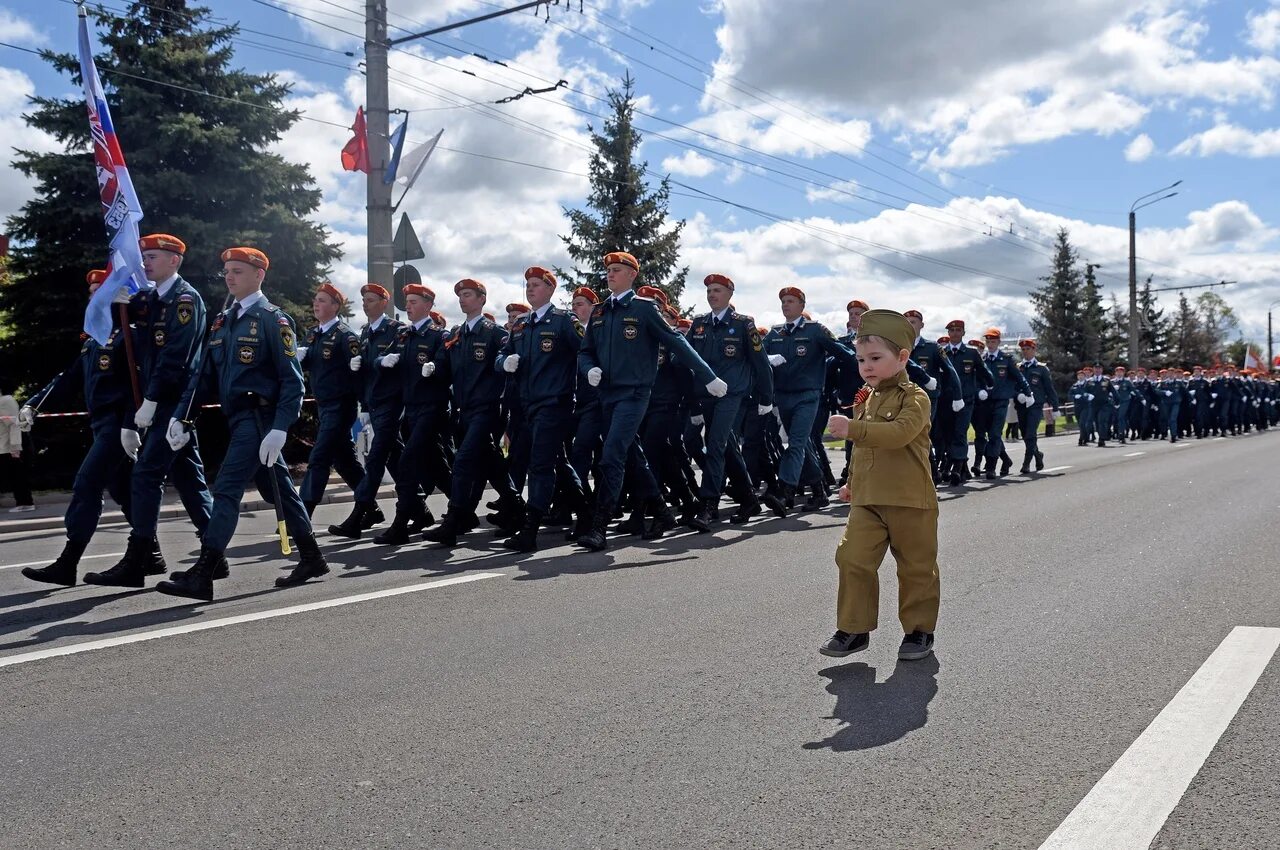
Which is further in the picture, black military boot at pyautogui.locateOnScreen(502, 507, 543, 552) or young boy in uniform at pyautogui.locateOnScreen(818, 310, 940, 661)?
black military boot at pyautogui.locateOnScreen(502, 507, 543, 552)

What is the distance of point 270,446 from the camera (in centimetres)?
677

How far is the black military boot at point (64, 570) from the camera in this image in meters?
6.98

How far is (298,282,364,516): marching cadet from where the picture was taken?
960cm

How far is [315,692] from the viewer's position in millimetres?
4602

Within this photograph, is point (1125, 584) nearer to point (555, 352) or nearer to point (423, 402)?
point (555, 352)

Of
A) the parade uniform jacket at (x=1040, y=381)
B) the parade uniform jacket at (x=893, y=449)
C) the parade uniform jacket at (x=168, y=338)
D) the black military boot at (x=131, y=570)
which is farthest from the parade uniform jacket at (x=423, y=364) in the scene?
the parade uniform jacket at (x=1040, y=381)

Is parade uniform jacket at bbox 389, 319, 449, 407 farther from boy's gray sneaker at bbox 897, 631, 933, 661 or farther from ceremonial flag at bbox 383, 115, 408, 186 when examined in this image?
ceremonial flag at bbox 383, 115, 408, 186

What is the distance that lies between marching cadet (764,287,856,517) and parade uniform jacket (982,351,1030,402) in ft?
16.7

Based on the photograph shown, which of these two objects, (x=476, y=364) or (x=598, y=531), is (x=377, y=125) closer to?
(x=476, y=364)

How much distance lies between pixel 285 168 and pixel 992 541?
1419 centimetres

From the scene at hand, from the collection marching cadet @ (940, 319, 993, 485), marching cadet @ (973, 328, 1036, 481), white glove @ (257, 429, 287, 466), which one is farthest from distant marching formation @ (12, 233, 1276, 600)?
marching cadet @ (973, 328, 1036, 481)

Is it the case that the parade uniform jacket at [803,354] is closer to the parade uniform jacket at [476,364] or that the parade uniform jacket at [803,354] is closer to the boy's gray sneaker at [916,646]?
the parade uniform jacket at [476,364]

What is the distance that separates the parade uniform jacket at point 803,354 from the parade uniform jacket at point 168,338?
5788mm

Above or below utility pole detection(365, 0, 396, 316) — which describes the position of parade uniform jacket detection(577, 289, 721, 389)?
below
